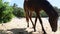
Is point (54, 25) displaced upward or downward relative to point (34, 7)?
downward

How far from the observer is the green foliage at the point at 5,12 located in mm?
11065

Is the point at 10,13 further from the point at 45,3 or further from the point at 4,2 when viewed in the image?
the point at 45,3

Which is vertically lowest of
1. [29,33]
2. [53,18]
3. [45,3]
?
[29,33]

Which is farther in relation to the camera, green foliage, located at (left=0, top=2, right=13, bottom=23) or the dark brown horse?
green foliage, located at (left=0, top=2, right=13, bottom=23)

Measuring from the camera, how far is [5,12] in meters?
11.1

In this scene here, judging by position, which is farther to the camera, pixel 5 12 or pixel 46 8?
pixel 5 12

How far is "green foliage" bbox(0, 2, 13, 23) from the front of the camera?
11.1 metres

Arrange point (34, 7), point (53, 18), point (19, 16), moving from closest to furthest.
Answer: point (53, 18)
point (34, 7)
point (19, 16)

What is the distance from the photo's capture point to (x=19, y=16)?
14320mm

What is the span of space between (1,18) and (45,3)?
4.34m

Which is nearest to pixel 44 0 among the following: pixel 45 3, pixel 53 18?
pixel 45 3

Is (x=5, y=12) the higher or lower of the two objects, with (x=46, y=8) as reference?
lower

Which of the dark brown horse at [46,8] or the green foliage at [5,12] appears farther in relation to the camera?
the green foliage at [5,12]

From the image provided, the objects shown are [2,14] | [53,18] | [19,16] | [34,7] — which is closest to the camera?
[53,18]
